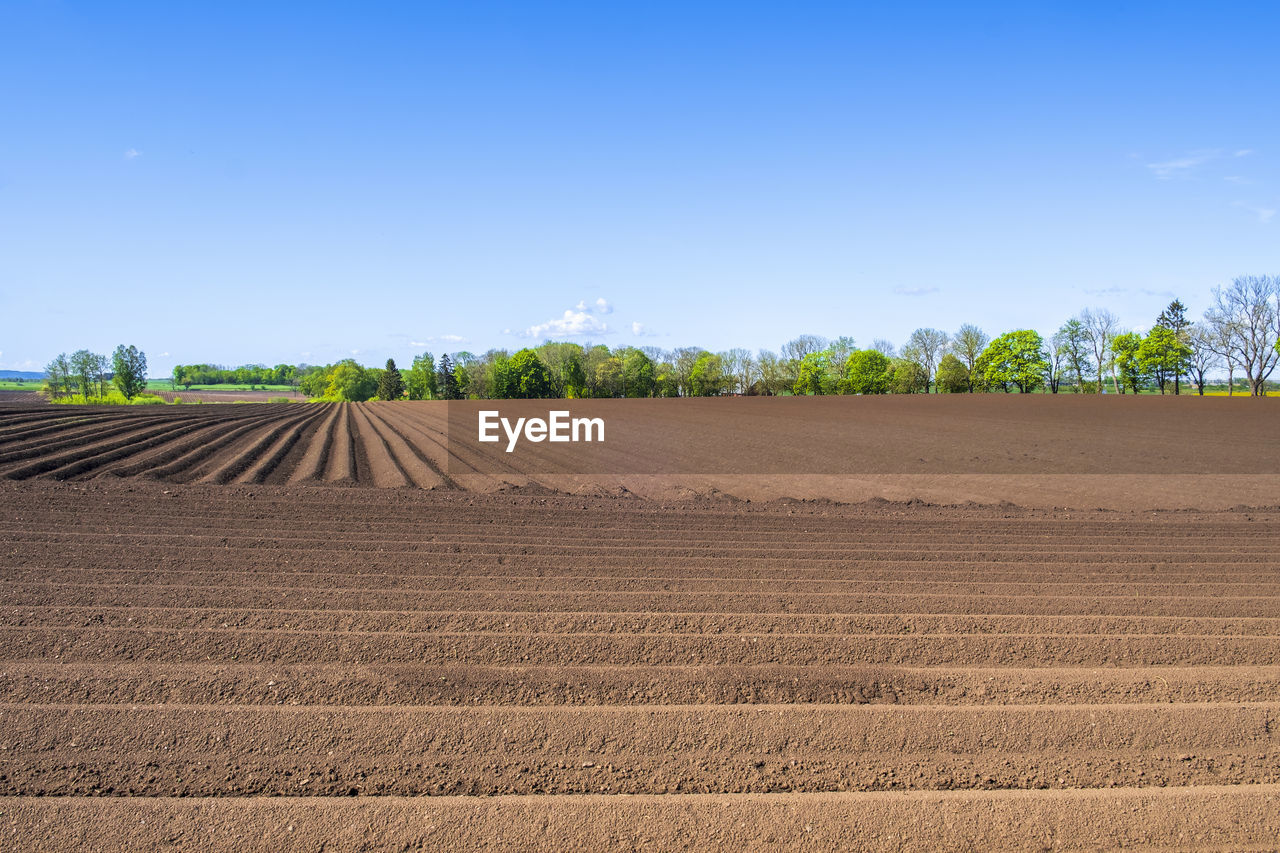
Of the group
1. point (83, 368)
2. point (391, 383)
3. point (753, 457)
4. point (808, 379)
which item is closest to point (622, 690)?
point (753, 457)

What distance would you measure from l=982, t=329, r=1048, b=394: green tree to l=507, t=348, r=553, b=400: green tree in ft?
174

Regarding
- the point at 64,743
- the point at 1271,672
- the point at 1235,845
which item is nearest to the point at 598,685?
the point at 64,743

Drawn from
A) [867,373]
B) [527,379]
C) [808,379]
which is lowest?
[808,379]

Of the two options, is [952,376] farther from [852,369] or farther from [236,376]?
[236,376]

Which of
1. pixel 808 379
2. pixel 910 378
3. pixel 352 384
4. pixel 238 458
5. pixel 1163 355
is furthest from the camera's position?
pixel 352 384

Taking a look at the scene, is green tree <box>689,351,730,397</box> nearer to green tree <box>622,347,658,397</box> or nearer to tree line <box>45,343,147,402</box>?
green tree <box>622,347,658,397</box>

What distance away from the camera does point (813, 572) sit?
9.38 m

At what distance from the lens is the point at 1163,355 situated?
199ft

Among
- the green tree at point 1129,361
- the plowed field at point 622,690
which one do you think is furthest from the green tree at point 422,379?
the plowed field at point 622,690

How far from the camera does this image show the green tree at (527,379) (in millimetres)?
95312

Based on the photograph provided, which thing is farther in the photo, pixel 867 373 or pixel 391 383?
pixel 391 383

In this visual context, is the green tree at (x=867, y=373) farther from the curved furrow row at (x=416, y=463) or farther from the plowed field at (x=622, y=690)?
the plowed field at (x=622, y=690)

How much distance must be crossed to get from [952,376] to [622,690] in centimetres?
7272

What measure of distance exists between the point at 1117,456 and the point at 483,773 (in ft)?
88.1
